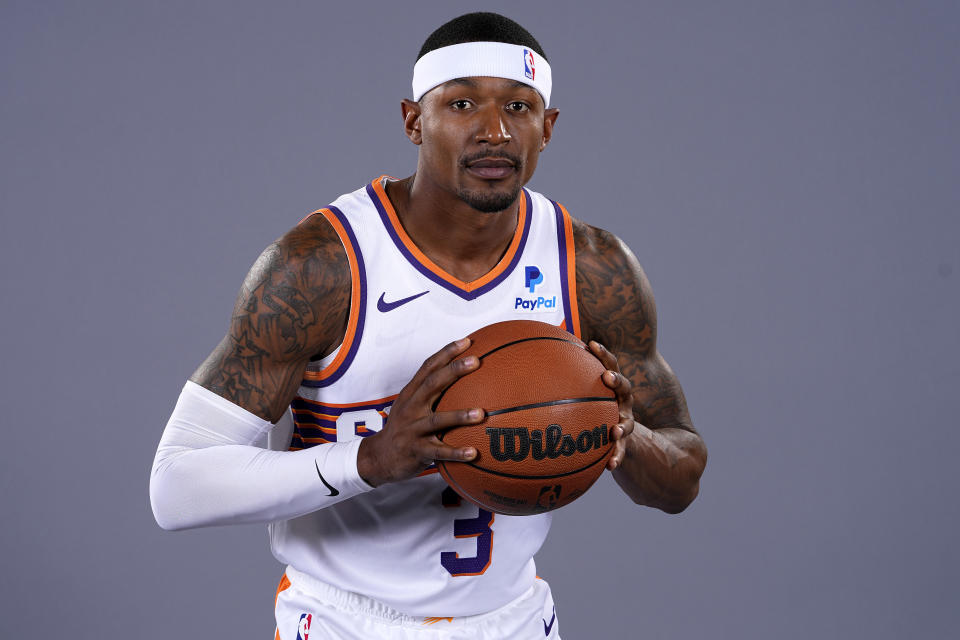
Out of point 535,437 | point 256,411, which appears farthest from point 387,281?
point 535,437

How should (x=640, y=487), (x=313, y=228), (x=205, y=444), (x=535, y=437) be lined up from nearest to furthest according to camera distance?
(x=535, y=437) → (x=205, y=444) → (x=313, y=228) → (x=640, y=487)

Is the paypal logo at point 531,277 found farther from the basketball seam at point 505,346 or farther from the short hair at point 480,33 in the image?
the short hair at point 480,33

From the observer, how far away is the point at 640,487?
271cm

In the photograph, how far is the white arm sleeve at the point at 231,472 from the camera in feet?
7.48

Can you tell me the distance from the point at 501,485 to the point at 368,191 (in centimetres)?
97

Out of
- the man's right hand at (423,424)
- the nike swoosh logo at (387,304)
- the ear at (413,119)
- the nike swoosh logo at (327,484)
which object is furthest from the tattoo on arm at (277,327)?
the ear at (413,119)

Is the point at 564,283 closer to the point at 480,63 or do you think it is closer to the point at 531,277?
the point at 531,277

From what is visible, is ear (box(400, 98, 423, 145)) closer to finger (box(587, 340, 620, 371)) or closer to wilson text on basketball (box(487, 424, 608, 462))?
finger (box(587, 340, 620, 371))

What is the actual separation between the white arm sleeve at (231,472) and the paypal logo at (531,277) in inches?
27.2

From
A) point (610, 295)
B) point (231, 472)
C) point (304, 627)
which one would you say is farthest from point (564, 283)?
point (304, 627)

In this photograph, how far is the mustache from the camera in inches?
96.8

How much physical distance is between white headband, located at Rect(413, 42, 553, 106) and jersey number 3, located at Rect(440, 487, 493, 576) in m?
1.08

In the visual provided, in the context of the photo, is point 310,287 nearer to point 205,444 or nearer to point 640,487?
point 205,444

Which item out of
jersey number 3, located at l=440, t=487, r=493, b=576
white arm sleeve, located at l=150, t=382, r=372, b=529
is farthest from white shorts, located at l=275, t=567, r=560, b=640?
white arm sleeve, located at l=150, t=382, r=372, b=529
